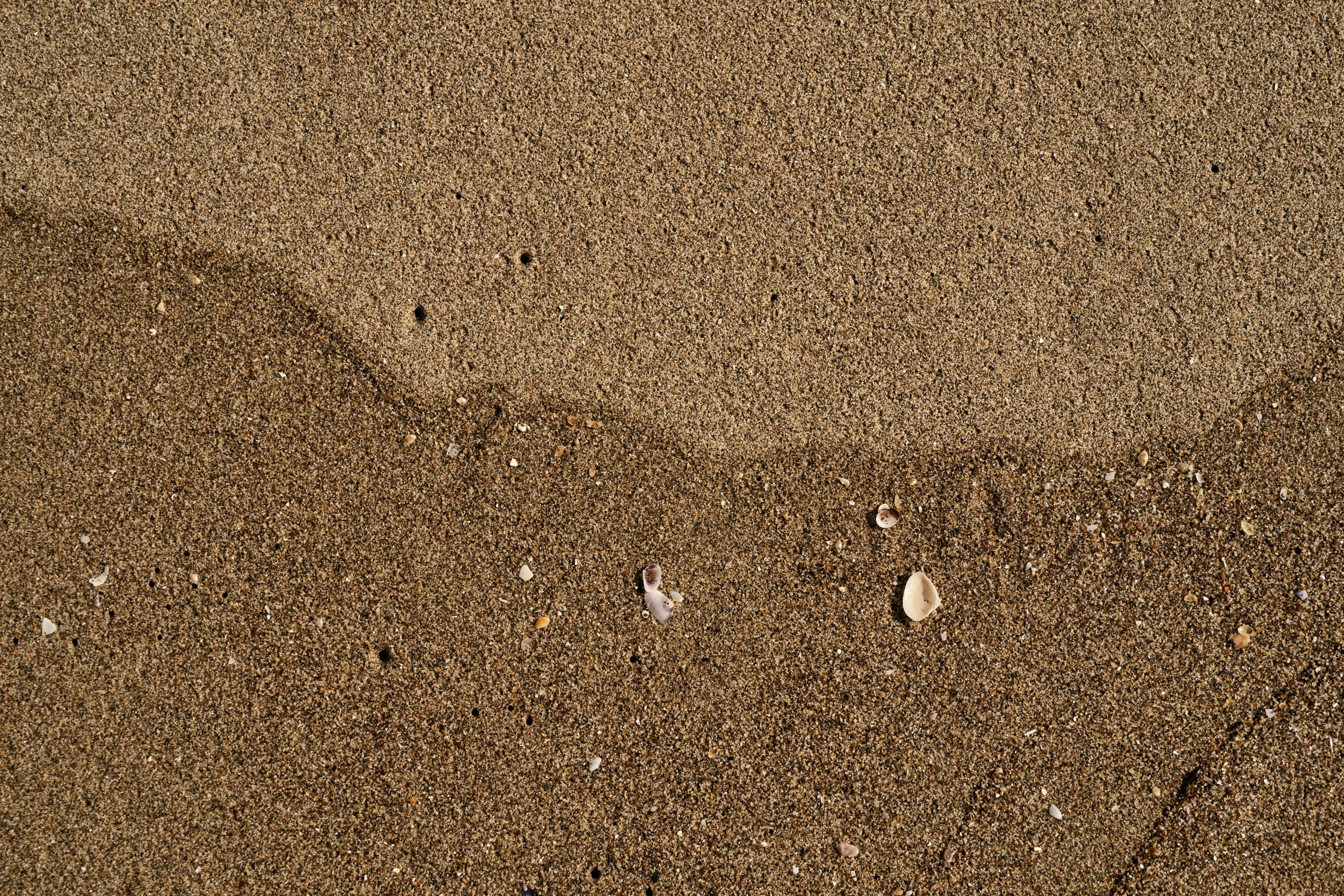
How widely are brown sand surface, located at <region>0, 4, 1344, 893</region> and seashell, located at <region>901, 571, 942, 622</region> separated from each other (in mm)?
36

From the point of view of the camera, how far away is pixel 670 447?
2.04 metres

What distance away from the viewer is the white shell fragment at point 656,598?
2014 millimetres

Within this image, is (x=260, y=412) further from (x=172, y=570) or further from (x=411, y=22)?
(x=411, y=22)

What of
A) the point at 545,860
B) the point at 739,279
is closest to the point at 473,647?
the point at 545,860

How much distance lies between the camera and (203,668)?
199 cm

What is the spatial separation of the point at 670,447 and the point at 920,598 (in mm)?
711

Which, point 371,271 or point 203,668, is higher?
point 371,271

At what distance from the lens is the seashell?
2.02 m

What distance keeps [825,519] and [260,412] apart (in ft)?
4.61

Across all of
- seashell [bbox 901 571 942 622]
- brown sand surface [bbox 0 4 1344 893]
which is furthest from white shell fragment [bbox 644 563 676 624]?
seashell [bbox 901 571 942 622]

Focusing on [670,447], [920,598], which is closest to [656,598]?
[670,447]

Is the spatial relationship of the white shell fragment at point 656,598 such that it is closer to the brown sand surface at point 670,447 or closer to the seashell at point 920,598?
the brown sand surface at point 670,447

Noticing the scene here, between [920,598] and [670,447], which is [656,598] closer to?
[670,447]

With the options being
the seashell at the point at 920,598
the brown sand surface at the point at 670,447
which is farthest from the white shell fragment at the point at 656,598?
the seashell at the point at 920,598
